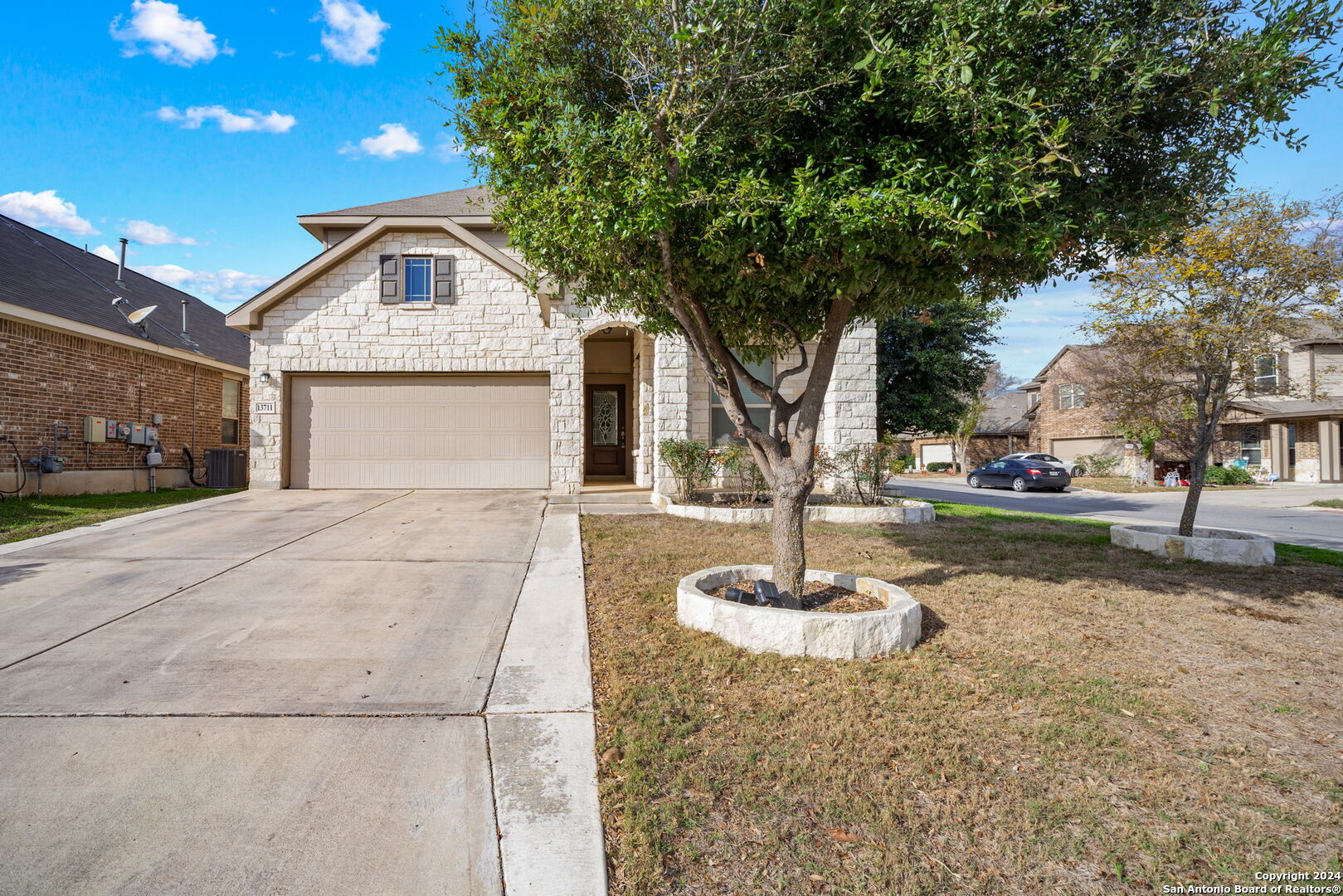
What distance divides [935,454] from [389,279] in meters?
36.5

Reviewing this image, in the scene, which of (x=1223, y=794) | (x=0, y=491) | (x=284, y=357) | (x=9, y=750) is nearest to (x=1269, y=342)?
(x=1223, y=794)

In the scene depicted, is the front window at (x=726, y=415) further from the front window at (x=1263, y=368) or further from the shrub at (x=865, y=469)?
the front window at (x=1263, y=368)

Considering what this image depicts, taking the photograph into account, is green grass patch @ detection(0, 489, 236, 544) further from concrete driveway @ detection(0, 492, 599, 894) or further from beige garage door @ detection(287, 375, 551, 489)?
beige garage door @ detection(287, 375, 551, 489)

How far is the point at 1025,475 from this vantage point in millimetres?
23672

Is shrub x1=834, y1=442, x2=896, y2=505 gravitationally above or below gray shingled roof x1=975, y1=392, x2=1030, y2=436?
below

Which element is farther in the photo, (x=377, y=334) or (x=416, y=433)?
(x=416, y=433)

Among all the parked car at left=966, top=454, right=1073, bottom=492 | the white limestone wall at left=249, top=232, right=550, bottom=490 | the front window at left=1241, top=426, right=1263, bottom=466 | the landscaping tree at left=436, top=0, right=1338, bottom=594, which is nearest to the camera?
the landscaping tree at left=436, top=0, right=1338, bottom=594

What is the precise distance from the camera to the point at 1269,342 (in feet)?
24.5

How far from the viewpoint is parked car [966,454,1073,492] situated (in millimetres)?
23359

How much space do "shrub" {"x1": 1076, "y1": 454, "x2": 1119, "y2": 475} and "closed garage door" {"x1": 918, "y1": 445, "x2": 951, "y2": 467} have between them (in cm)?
1029

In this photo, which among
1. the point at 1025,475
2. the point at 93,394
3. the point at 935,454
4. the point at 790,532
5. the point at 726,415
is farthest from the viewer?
the point at 935,454

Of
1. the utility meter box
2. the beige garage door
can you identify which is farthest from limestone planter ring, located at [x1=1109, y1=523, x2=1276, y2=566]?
the utility meter box

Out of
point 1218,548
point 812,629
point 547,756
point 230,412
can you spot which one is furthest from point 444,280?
point 1218,548

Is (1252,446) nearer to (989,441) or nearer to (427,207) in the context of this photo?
(989,441)
